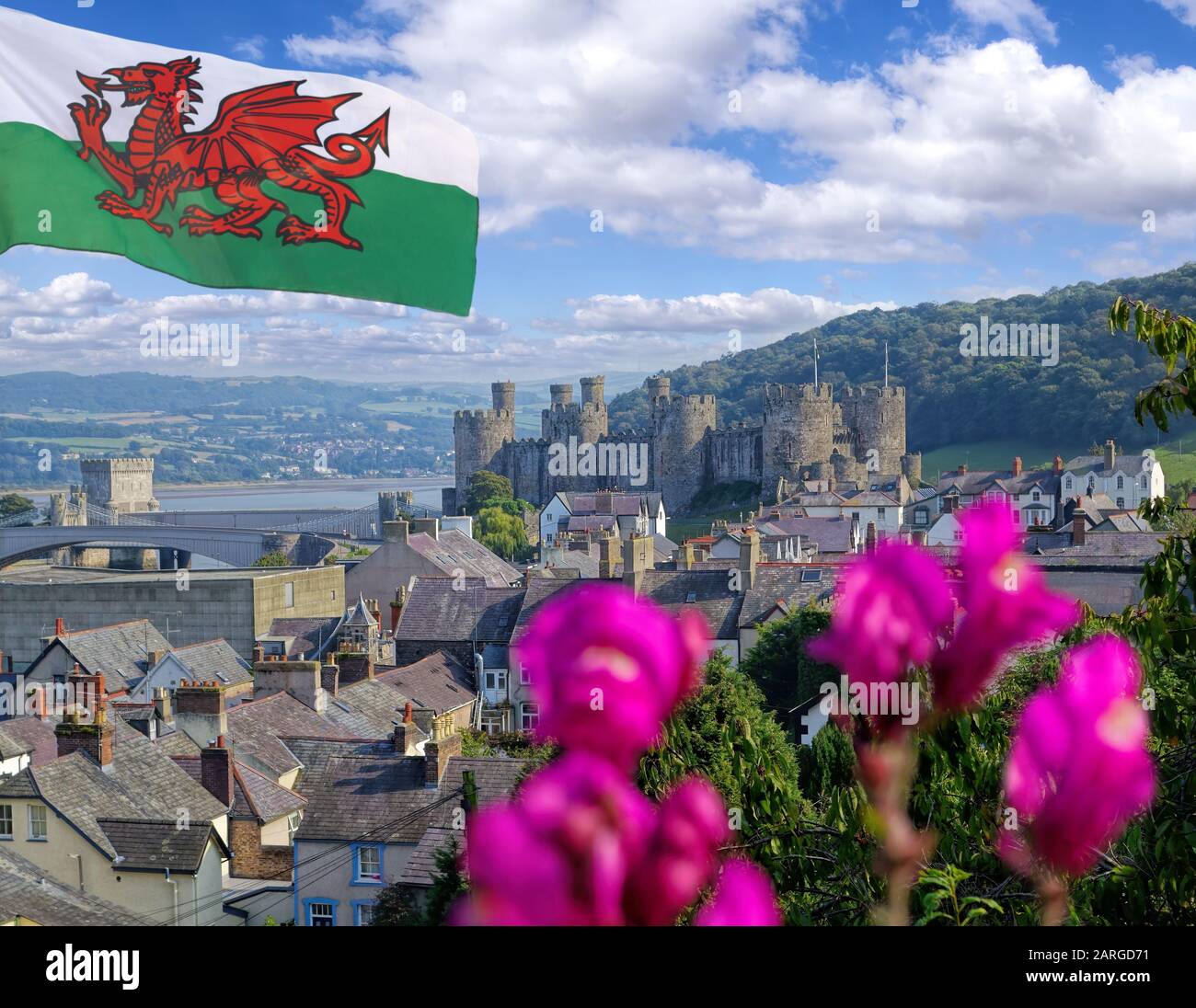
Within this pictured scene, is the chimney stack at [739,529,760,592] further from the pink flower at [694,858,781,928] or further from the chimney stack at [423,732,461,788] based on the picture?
the pink flower at [694,858,781,928]

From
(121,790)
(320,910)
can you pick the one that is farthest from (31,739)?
(320,910)

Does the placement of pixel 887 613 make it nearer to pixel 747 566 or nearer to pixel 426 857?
pixel 426 857

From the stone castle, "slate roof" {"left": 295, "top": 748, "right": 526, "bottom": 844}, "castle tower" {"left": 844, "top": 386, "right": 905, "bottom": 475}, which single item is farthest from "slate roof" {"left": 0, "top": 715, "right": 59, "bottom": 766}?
"castle tower" {"left": 844, "top": 386, "right": 905, "bottom": 475}

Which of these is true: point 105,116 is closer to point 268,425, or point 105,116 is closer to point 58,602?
point 58,602

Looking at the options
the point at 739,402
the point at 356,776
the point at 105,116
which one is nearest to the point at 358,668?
the point at 356,776
